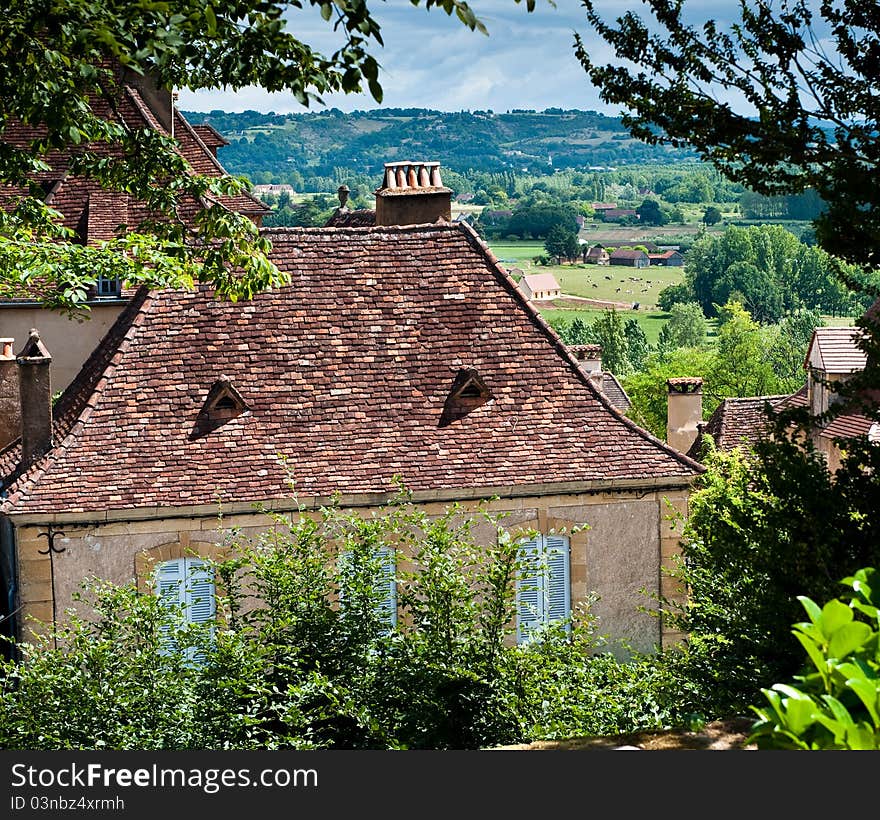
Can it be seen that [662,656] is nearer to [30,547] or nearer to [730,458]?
[730,458]

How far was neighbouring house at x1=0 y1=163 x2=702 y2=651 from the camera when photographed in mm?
16219

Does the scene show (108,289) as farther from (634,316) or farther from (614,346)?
(634,316)

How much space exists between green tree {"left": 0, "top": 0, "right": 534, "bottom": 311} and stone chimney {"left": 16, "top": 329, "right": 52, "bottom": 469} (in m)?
1.60

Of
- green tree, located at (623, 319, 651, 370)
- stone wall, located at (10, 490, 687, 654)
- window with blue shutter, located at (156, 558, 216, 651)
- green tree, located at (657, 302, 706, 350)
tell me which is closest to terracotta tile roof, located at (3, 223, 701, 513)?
stone wall, located at (10, 490, 687, 654)

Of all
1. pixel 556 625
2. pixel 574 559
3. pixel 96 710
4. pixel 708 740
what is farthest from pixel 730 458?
pixel 708 740

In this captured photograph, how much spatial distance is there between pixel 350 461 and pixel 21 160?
216 inches

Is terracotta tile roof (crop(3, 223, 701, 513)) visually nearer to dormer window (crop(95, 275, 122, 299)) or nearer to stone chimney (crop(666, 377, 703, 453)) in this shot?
dormer window (crop(95, 275, 122, 299))

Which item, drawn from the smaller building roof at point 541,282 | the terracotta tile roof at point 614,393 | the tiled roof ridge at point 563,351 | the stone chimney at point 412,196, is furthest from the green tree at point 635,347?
the tiled roof ridge at point 563,351

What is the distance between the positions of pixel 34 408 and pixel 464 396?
555 centimetres

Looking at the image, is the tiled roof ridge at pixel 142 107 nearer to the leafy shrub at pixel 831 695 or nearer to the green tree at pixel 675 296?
the leafy shrub at pixel 831 695

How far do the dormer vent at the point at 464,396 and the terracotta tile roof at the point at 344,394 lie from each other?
9 cm

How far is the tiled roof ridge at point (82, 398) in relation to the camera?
53.2 feet

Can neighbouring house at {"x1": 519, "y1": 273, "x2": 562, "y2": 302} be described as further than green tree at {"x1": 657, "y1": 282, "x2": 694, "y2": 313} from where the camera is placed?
Yes

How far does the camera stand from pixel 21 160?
1413 cm
